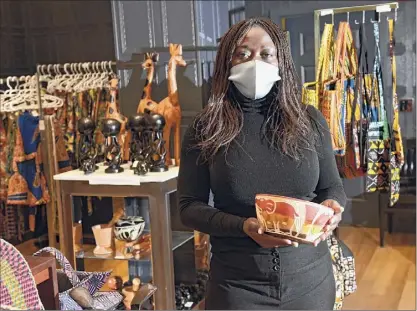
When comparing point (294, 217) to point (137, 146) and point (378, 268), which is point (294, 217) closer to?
point (137, 146)

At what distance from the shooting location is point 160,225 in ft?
8.21

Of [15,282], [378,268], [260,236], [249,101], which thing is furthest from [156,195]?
[378,268]

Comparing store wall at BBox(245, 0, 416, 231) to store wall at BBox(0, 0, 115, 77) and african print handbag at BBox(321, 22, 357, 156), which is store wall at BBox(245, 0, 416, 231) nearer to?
store wall at BBox(0, 0, 115, 77)

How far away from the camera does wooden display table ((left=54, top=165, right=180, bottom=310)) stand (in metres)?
2.49

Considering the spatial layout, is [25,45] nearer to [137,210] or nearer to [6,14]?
[6,14]

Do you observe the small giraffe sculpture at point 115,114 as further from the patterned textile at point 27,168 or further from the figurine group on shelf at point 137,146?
the patterned textile at point 27,168

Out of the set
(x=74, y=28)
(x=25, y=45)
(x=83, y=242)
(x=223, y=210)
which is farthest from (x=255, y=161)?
(x=25, y=45)

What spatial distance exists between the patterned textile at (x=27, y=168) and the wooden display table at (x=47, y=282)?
242cm

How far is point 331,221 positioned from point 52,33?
11.3 feet

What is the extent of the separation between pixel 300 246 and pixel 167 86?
6.22 feet

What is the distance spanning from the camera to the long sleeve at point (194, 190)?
119 centimetres

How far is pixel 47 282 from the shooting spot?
101 cm

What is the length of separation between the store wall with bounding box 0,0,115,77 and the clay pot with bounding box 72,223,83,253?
Result: 1.55 m

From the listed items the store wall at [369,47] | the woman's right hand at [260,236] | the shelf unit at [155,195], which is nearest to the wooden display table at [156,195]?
the shelf unit at [155,195]
